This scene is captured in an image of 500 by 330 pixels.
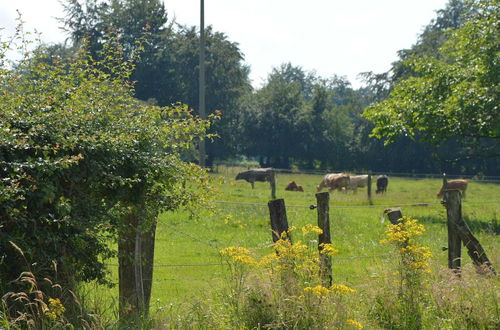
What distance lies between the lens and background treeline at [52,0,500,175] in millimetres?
63438

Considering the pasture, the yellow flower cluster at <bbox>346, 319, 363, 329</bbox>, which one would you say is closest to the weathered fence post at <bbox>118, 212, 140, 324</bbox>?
the pasture

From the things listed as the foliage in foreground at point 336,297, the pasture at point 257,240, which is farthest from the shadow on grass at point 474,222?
the foliage in foreground at point 336,297

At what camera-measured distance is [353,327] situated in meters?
7.04

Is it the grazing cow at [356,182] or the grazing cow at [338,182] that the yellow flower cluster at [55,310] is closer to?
the grazing cow at [356,182]

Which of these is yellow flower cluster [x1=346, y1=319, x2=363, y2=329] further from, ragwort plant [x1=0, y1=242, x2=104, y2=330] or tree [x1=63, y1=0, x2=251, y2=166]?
tree [x1=63, y1=0, x2=251, y2=166]

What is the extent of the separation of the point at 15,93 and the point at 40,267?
7.17 feet

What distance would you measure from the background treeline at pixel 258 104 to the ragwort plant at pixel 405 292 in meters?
53.9

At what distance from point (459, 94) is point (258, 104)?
49.4 meters

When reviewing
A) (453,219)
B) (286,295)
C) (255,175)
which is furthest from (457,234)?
(255,175)

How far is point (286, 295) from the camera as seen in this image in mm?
7219

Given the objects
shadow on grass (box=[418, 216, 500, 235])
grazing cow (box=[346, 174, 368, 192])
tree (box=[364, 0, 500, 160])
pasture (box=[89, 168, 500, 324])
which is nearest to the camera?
pasture (box=[89, 168, 500, 324])

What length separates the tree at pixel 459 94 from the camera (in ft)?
72.0

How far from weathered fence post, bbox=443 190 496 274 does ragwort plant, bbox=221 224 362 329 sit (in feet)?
9.14

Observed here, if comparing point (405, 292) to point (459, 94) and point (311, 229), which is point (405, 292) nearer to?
point (311, 229)
